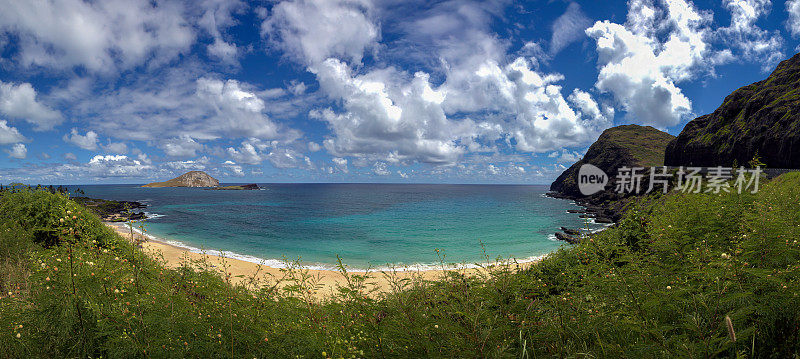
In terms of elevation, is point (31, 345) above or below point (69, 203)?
below

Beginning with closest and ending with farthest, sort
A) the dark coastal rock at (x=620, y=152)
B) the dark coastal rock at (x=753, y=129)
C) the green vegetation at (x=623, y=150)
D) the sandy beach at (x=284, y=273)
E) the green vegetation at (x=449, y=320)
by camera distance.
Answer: the green vegetation at (x=449, y=320) → the sandy beach at (x=284, y=273) → the dark coastal rock at (x=753, y=129) → the dark coastal rock at (x=620, y=152) → the green vegetation at (x=623, y=150)

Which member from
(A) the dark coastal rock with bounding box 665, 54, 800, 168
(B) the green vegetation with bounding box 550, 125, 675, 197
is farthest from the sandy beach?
(B) the green vegetation with bounding box 550, 125, 675, 197

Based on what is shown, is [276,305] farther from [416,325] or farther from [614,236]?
[614,236]

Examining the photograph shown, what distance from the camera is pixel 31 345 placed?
3385 mm

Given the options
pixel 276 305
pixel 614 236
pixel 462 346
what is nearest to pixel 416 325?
pixel 462 346

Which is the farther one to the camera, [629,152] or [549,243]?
[629,152]

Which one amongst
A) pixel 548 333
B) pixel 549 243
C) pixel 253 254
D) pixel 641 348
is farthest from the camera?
pixel 549 243

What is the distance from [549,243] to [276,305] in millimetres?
38644

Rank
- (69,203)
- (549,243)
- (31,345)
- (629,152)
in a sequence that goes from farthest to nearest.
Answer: (629,152)
(549,243)
(69,203)
(31,345)

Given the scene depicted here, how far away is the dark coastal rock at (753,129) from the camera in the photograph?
45219 mm

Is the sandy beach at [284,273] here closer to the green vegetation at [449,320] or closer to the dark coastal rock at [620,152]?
the green vegetation at [449,320]

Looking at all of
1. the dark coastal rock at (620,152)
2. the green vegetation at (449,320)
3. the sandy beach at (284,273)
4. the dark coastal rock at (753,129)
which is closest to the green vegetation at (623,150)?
the dark coastal rock at (620,152)

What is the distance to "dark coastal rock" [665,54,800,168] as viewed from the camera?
148 ft

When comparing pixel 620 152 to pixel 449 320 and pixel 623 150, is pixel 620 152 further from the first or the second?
pixel 449 320
